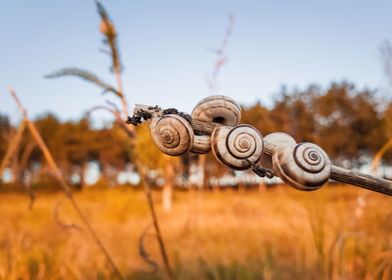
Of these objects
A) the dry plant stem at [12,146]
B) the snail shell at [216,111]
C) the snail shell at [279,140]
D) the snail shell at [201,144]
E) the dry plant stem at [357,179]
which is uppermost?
the snail shell at [216,111]

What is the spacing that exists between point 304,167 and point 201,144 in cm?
13

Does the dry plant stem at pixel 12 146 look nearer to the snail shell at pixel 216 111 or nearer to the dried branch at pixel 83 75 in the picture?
the dried branch at pixel 83 75

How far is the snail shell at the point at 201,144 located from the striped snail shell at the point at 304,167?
90mm

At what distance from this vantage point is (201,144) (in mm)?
531

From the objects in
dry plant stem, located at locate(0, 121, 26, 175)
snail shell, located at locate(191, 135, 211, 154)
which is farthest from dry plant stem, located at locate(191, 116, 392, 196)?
dry plant stem, located at locate(0, 121, 26, 175)

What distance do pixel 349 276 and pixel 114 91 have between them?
2451mm

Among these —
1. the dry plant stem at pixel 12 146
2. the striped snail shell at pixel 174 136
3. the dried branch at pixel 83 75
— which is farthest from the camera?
the dry plant stem at pixel 12 146

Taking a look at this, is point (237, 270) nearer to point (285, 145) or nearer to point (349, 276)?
point (349, 276)

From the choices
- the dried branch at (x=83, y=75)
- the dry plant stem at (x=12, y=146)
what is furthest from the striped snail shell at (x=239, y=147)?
the dry plant stem at (x=12, y=146)

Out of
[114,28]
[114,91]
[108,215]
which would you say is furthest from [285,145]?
[108,215]

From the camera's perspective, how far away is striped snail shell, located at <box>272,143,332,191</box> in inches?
20.0

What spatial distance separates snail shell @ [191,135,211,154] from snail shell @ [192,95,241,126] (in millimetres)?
47

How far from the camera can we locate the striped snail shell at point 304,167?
51 cm

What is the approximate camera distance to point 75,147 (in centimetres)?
4416
